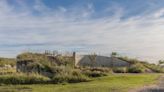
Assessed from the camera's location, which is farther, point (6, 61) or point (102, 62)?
point (6, 61)

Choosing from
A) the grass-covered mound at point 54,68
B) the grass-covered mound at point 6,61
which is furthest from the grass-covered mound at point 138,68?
the grass-covered mound at point 6,61

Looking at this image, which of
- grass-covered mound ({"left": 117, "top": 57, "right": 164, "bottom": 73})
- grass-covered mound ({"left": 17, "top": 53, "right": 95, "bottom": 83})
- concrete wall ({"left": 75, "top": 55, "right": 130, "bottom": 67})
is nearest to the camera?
grass-covered mound ({"left": 17, "top": 53, "right": 95, "bottom": 83})

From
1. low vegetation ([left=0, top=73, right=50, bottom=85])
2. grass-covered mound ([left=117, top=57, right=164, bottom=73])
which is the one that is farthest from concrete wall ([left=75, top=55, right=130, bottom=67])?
low vegetation ([left=0, top=73, right=50, bottom=85])

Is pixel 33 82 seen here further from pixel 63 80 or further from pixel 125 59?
pixel 125 59

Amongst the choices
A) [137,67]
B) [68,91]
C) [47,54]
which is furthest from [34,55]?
[68,91]

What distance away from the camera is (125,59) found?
4431 centimetres

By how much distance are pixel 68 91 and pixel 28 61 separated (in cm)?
1670

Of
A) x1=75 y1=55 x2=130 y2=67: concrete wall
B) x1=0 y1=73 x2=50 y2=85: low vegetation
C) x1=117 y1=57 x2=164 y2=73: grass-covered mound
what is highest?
x1=75 y1=55 x2=130 y2=67: concrete wall

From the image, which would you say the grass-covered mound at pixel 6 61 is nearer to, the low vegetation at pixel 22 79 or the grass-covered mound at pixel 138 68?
the grass-covered mound at pixel 138 68

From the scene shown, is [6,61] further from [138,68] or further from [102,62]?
[138,68]

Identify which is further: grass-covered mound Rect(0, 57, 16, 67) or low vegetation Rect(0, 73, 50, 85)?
grass-covered mound Rect(0, 57, 16, 67)

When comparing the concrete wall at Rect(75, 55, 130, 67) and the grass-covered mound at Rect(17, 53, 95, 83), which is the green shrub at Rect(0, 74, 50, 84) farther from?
the concrete wall at Rect(75, 55, 130, 67)

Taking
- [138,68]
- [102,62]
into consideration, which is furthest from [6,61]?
[138,68]

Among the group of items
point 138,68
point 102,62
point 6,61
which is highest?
point 6,61
